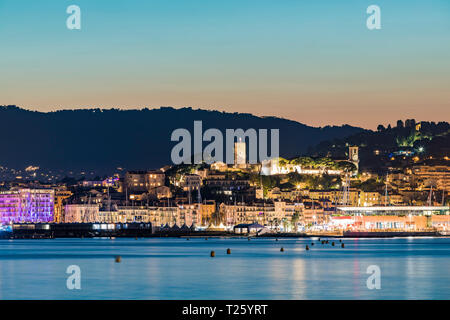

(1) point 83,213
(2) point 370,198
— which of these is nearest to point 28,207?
(1) point 83,213

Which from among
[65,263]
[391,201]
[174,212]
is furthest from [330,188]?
[65,263]

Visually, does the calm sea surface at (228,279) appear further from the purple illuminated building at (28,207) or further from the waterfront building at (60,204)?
the waterfront building at (60,204)

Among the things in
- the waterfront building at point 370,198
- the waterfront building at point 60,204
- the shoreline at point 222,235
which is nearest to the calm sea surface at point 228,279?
the shoreline at point 222,235

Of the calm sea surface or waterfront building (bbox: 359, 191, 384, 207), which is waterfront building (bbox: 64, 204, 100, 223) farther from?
the calm sea surface

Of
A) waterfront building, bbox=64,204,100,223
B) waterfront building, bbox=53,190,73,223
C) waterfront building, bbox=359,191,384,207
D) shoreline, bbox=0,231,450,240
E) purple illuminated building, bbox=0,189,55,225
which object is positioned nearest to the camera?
shoreline, bbox=0,231,450,240

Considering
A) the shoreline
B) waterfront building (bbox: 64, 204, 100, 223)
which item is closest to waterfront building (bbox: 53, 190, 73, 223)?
waterfront building (bbox: 64, 204, 100, 223)

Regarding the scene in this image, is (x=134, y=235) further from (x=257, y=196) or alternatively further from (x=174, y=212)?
(x=257, y=196)
